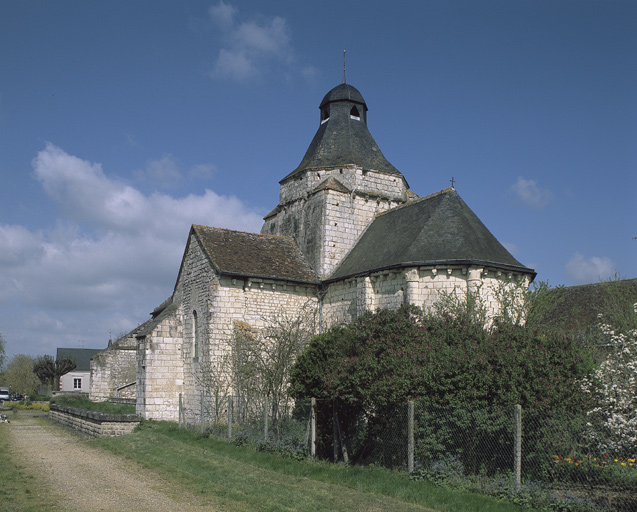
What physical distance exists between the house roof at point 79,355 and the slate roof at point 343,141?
60.3 meters

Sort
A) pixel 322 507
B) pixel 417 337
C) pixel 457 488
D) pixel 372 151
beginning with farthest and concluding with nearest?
pixel 372 151
pixel 417 337
pixel 457 488
pixel 322 507

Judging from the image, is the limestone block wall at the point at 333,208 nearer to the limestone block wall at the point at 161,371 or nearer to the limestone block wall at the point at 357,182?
the limestone block wall at the point at 357,182

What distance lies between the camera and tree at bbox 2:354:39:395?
7819cm

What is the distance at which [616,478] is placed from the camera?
902cm

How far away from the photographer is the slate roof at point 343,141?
25.8m

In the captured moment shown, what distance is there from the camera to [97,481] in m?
10.9

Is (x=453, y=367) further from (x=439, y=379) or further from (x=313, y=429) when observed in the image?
(x=313, y=429)

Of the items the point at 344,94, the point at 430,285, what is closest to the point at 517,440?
the point at 430,285

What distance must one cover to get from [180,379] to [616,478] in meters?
16.8

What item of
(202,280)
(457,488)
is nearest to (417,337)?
(457,488)

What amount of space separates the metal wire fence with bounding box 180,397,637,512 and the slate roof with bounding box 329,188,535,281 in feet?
22.9

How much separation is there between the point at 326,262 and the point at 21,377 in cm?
7263

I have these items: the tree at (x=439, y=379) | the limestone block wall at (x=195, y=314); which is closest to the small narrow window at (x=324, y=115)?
the limestone block wall at (x=195, y=314)

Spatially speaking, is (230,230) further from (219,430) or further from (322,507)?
(322,507)
